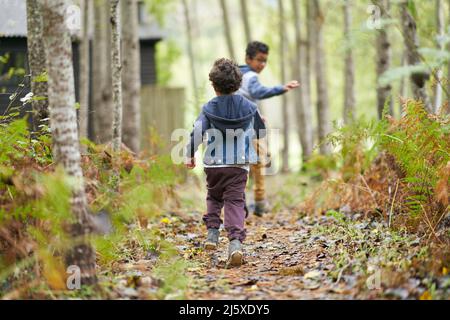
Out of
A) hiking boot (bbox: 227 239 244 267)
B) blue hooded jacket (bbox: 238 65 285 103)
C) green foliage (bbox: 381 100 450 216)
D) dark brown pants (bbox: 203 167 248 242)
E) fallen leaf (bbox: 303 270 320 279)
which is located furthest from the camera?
blue hooded jacket (bbox: 238 65 285 103)

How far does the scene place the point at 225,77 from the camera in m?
6.89

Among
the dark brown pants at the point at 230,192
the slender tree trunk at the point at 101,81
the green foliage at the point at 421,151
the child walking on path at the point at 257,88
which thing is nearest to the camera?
the green foliage at the point at 421,151

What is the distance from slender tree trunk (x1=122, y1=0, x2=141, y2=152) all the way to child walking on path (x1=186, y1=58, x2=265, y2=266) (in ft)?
17.4

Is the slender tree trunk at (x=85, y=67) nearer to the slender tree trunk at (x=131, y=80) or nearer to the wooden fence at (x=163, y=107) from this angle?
the slender tree trunk at (x=131, y=80)

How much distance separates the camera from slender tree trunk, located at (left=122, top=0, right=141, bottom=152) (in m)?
12.1

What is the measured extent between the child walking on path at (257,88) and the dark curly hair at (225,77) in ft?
6.57

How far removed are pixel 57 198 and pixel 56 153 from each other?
1.21ft

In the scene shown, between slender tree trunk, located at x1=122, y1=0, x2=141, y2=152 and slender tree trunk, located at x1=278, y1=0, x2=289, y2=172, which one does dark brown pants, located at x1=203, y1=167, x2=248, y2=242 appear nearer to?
slender tree trunk, located at x1=122, y1=0, x2=141, y2=152

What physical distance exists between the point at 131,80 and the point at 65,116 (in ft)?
24.0

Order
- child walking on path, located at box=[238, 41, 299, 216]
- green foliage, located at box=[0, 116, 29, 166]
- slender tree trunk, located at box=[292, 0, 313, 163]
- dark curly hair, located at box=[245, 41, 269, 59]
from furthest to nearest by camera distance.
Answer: slender tree trunk, located at box=[292, 0, 313, 163]
dark curly hair, located at box=[245, 41, 269, 59]
child walking on path, located at box=[238, 41, 299, 216]
green foliage, located at box=[0, 116, 29, 166]

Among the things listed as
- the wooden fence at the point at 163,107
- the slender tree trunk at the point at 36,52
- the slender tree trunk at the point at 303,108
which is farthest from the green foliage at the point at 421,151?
the wooden fence at the point at 163,107

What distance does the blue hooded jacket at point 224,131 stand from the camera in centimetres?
686

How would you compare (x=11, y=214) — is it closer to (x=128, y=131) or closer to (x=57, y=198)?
(x=57, y=198)

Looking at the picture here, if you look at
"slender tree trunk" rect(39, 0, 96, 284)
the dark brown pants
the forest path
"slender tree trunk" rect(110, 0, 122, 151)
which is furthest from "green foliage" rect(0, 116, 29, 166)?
"slender tree trunk" rect(110, 0, 122, 151)
